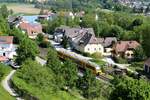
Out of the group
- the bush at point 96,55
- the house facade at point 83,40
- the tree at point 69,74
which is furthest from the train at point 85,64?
the house facade at point 83,40

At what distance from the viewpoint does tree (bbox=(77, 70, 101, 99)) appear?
34.3 meters

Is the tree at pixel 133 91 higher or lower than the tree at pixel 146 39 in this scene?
higher

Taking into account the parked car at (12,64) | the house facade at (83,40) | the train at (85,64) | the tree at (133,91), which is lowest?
the house facade at (83,40)

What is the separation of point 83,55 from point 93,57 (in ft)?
7.57

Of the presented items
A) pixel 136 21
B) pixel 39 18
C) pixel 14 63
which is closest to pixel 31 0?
pixel 39 18

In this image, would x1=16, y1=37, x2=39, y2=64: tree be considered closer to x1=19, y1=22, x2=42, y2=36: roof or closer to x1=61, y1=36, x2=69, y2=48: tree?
x1=61, y1=36, x2=69, y2=48: tree

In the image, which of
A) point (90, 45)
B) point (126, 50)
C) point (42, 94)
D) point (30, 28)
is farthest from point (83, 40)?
point (42, 94)

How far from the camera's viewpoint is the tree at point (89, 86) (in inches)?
1351

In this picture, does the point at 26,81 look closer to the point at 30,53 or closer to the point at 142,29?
the point at 30,53

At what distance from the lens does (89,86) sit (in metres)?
34.8

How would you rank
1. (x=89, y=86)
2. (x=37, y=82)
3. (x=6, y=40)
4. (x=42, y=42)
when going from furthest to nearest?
1. (x=42, y=42)
2. (x=6, y=40)
3. (x=37, y=82)
4. (x=89, y=86)

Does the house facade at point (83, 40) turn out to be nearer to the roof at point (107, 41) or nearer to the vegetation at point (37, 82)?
the roof at point (107, 41)

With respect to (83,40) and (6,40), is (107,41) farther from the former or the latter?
(6,40)

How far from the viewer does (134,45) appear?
190 feet
